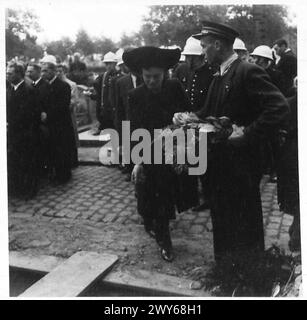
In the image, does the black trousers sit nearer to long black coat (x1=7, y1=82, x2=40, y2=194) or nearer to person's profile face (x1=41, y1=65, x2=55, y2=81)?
long black coat (x1=7, y1=82, x2=40, y2=194)

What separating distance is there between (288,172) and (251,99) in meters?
0.67

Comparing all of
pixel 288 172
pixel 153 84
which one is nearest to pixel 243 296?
pixel 288 172

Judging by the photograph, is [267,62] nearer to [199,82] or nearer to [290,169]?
[199,82]

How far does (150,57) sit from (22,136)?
230 centimetres

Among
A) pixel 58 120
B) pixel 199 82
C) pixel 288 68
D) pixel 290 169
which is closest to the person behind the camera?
pixel 290 169

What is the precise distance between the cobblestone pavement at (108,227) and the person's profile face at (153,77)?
135 cm

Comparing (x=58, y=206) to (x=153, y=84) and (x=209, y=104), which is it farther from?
(x=209, y=104)

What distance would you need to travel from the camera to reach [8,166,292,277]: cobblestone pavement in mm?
3629

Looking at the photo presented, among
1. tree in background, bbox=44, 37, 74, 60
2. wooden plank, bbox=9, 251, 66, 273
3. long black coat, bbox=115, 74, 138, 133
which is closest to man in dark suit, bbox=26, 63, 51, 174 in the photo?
long black coat, bbox=115, 74, 138, 133

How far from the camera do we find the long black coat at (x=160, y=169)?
3.55 metres

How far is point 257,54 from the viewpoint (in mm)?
5480

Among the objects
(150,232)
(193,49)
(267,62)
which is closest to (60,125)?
(193,49)

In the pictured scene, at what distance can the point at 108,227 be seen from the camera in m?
4.23

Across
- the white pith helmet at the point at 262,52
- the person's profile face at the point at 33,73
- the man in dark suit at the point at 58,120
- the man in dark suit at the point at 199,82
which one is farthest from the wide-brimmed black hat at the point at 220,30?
the person's profile face at the point at 33,73
